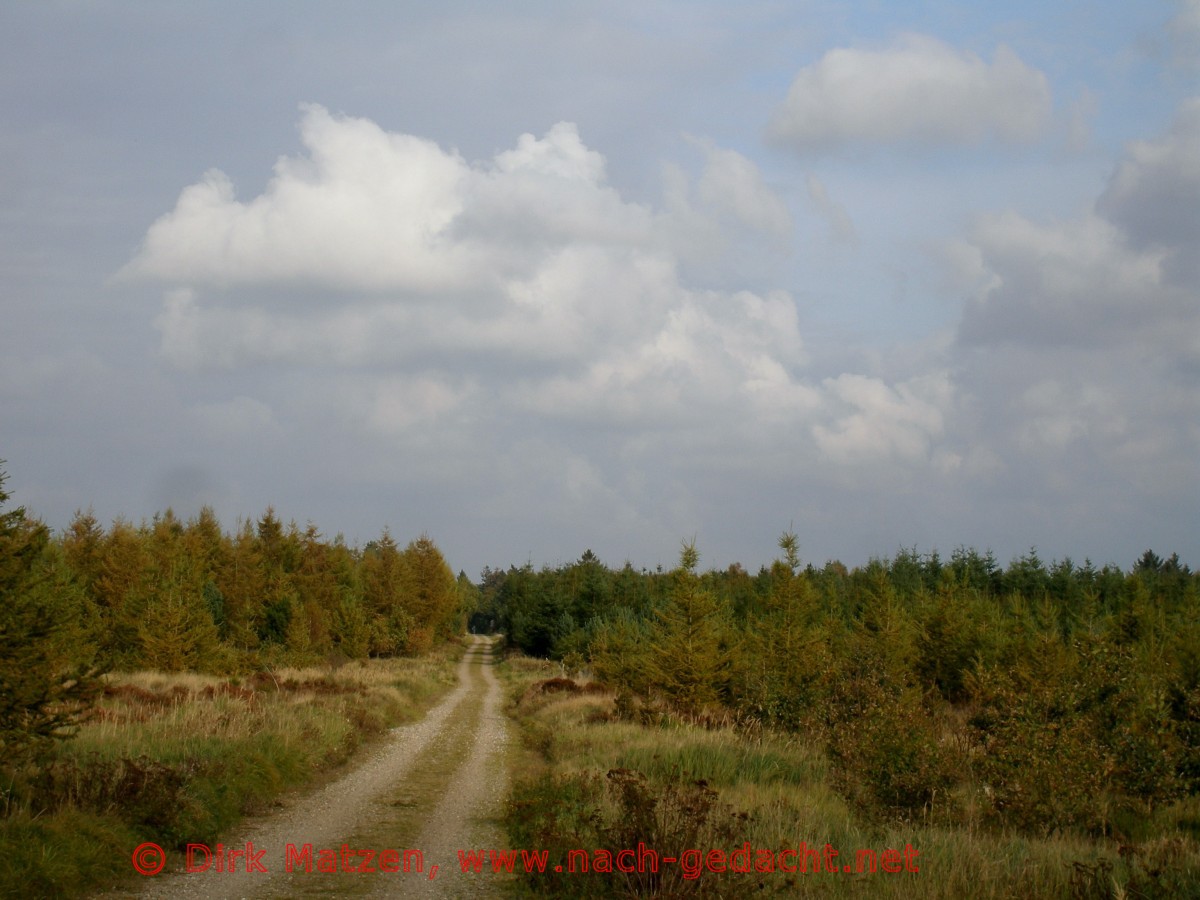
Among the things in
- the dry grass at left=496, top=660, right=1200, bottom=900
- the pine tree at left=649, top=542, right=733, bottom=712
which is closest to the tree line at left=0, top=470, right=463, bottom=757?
the dry grass at left=496, top=660, right=1200, bottom=900

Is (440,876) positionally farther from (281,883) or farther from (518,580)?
(518,580)

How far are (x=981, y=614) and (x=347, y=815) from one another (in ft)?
120

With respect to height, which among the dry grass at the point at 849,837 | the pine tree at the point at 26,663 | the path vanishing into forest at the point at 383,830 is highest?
the pine tree at the point at 26,663

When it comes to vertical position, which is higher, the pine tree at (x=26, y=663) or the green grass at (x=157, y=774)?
the pine tree at (x=26, y=663)

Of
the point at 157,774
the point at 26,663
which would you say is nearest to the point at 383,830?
the point at 157,774

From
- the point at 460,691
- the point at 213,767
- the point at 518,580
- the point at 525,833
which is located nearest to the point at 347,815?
the point at 213,767

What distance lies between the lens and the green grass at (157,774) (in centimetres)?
802

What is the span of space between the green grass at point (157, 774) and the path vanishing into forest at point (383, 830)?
0.59 m

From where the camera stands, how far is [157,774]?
393 inches

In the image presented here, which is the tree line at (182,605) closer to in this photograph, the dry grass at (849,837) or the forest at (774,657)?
the forest at (774,657)

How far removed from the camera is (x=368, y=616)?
199 feet

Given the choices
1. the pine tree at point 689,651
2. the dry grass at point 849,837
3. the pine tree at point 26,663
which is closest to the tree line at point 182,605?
the pine tree at point 26,663

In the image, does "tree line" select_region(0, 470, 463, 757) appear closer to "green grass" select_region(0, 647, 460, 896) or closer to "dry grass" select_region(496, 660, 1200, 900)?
"green grass" select_region(0, 647, 460, 896)

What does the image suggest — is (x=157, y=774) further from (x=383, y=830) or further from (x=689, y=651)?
(x=689, y=651)
